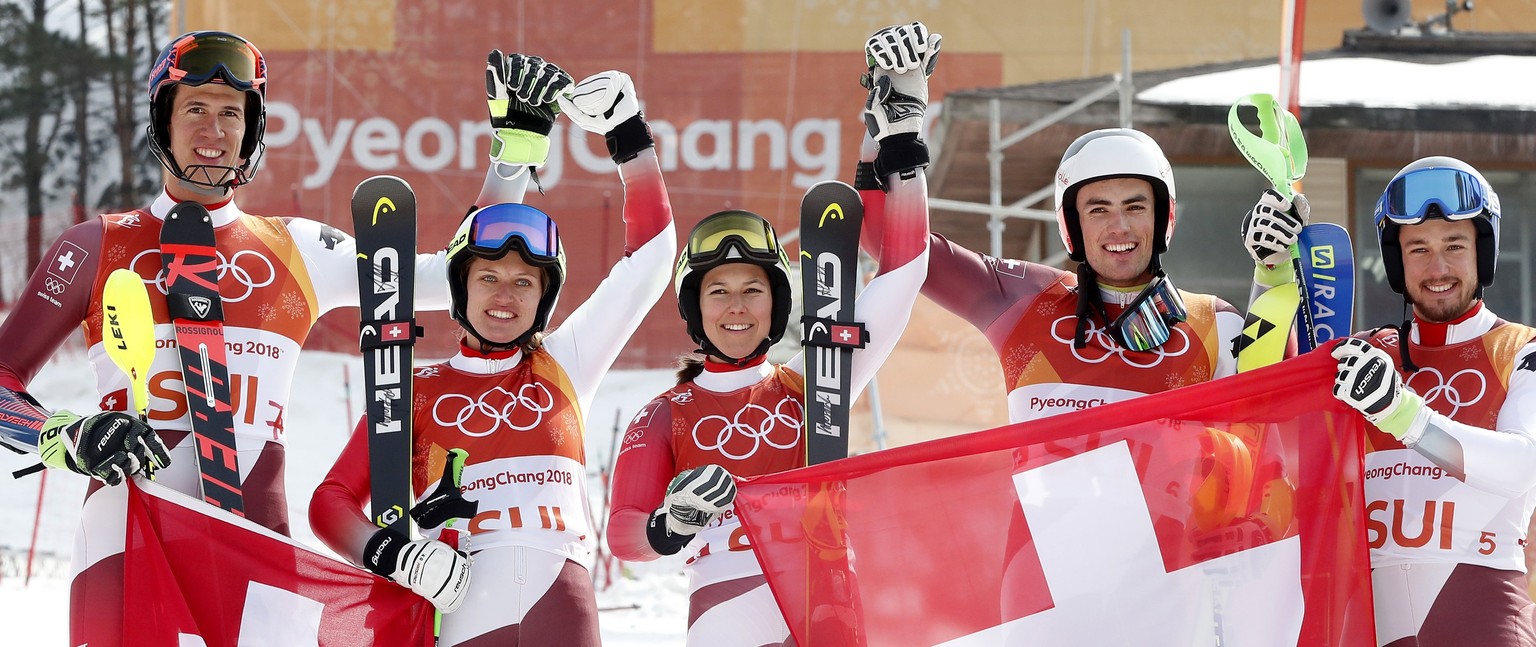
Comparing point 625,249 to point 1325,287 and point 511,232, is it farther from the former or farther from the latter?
point 1325,287

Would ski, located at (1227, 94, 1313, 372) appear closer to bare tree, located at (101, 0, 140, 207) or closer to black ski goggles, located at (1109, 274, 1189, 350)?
black ski goggles, located at (1109, 274, 1189, 350)

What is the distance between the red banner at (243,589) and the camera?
3.81 meters

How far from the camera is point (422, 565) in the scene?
145 inches

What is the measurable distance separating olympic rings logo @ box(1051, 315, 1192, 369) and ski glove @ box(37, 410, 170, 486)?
2398 mm

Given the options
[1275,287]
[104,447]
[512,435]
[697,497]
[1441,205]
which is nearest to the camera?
[697,497]

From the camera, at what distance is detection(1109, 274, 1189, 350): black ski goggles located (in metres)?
4.17

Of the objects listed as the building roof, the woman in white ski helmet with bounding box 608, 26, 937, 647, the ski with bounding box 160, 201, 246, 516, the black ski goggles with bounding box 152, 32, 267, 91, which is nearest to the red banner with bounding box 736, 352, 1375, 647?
the woman in white ski helmet with bounding box 608, 26, 937, 647

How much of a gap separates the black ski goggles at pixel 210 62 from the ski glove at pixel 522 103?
2.22 ft

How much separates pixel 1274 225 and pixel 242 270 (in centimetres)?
288

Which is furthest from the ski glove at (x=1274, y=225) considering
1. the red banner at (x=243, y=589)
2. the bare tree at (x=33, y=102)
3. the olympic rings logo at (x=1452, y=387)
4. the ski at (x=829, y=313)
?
the bare tree at (x=33, y=102)

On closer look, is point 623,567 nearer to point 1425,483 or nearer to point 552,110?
point 552,110

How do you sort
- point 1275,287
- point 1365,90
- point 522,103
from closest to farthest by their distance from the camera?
point 1275,287, point 522,103, point 1365,90

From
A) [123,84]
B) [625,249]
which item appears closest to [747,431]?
[625,249]

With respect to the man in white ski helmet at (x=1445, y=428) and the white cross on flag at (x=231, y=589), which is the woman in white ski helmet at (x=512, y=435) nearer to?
the white cross on flag at (x=231, y=589)
